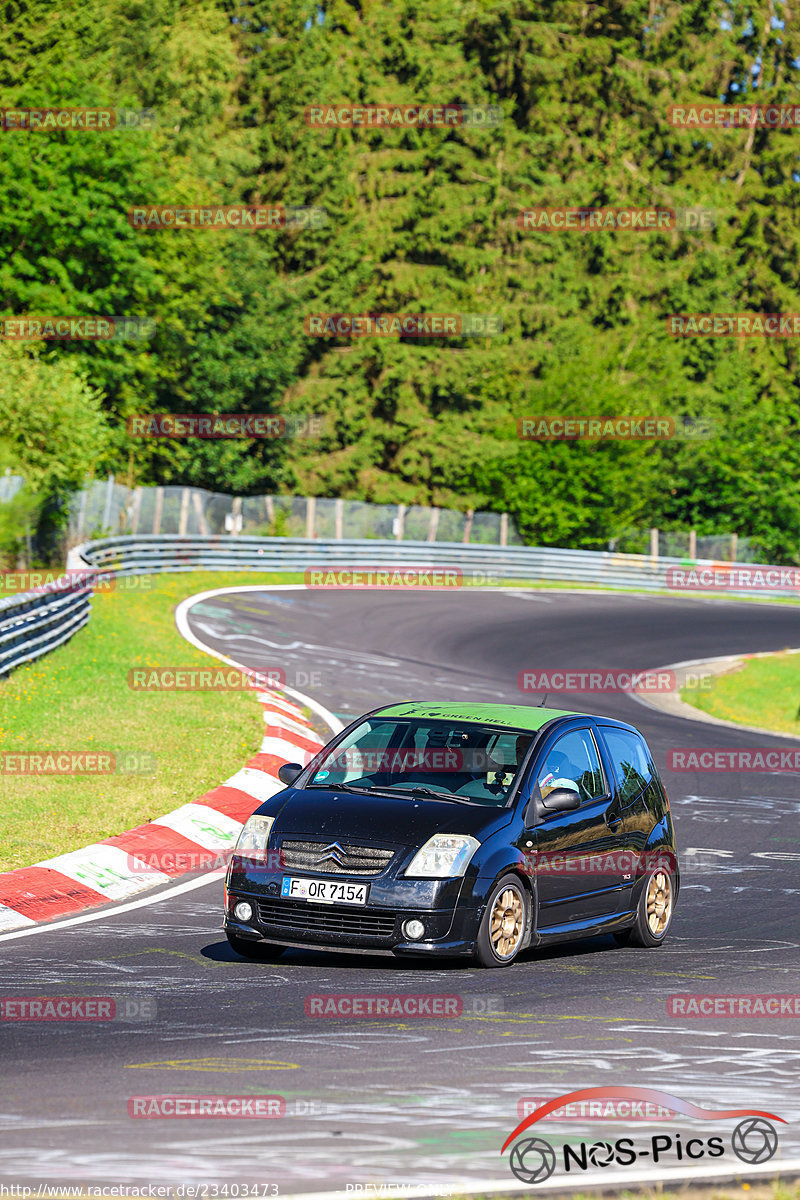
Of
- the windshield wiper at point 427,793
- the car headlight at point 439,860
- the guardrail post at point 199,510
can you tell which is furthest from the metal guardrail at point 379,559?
the car headlight at point 439,860

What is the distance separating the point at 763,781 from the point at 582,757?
8775 millimetres

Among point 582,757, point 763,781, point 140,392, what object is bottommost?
point 763,781

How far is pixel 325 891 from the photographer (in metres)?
8.79

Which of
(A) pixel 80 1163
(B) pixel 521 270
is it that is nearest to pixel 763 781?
(A) pixel 80 1163

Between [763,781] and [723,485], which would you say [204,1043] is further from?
[723,485]

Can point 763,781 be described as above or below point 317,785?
below

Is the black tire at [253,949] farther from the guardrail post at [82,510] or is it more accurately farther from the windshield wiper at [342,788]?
the guardrail post at [82,510]

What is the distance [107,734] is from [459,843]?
28.3 ft

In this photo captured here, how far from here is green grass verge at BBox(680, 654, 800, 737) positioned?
2541 centimetres

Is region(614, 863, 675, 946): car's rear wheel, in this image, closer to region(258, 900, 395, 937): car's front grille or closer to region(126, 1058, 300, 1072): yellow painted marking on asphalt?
region(258, 900, 395, 937): car's front grille

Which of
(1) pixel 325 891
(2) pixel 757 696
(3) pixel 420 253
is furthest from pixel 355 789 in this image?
(3) pixel 420 253

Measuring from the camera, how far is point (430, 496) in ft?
225

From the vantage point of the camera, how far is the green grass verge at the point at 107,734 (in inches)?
501

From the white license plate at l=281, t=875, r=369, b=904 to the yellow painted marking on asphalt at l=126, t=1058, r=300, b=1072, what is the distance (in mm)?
2047
